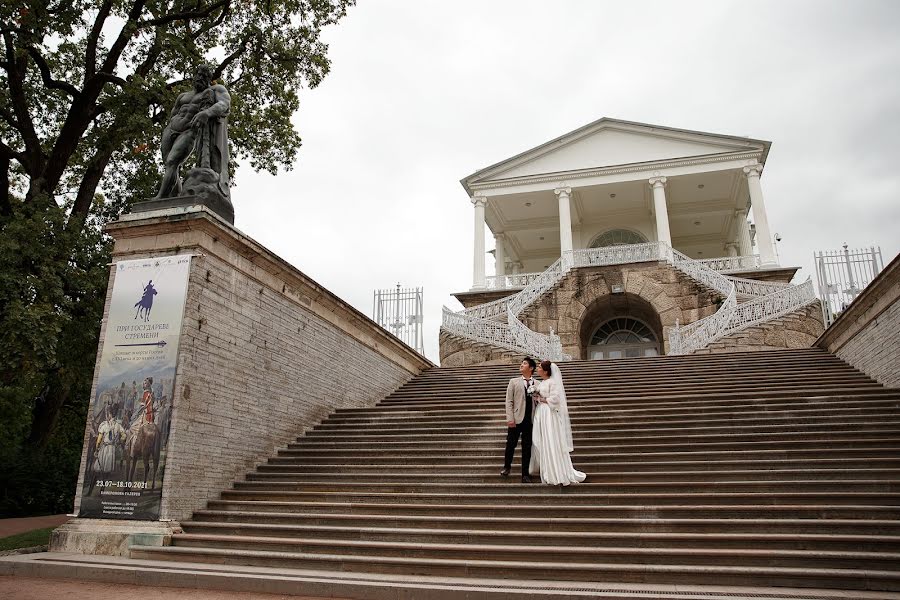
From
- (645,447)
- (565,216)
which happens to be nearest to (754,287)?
(565,216)

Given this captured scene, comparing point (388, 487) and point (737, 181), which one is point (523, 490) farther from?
point (737, 181)

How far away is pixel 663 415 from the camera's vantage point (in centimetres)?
930

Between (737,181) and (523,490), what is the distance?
23.6 metres

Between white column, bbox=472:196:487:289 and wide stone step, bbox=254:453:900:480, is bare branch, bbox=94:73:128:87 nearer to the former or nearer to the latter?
wide stone step, bbox=254:453:900:480

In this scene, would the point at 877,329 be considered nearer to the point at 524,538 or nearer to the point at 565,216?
the point at 524,538

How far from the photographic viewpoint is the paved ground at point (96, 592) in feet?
16.7

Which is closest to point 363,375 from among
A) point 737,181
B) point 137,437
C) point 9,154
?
point 137,437

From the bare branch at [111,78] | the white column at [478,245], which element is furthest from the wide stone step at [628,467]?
the white column at [478,245]

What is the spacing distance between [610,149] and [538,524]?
2326cm

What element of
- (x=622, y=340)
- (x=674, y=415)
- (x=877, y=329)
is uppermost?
(x=622, y=340)

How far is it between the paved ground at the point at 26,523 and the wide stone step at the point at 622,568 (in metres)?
5.68

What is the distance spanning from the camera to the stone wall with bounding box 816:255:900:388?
30.6ft

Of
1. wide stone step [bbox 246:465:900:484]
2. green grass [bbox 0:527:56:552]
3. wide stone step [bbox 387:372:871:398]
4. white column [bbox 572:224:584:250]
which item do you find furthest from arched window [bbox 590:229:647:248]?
green grass [bbox 0:527:56:552]

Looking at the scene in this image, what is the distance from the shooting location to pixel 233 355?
27.5 feet
